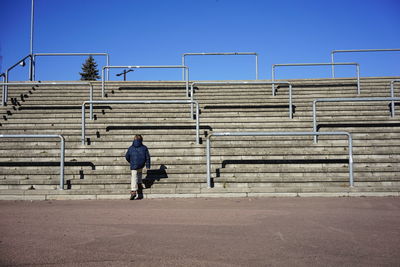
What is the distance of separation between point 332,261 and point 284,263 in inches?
17.0

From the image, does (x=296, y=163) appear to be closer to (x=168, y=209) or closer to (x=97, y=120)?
(x=168, y=209)

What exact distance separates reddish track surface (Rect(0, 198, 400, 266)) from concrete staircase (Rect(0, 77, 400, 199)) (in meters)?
0.95

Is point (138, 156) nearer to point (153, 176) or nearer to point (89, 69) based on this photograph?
point (153, 176)

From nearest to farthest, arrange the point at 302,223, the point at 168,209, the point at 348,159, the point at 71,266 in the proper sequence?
the point at 71,266
the point at 302,223
the point at 168,209
the point at 348,159

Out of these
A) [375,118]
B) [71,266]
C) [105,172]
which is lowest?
[71,266]

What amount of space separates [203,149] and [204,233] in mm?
4375

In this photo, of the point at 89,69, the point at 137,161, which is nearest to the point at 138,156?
the point at 137,161

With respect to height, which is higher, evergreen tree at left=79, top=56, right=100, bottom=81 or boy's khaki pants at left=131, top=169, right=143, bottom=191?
evergreen tree at left=79, top=56, right=100, bottom=81

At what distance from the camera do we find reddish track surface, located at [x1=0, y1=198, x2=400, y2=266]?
10.6ft

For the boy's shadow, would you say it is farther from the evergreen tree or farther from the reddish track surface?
the evergreen tree

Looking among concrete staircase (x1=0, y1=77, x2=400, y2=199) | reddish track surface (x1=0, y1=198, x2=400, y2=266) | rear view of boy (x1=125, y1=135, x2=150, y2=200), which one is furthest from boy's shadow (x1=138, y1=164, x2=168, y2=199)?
reddish track surface (x1=0, y1=198, x2=400, y2=266)

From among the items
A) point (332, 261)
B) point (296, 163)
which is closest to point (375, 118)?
point (296, 163)

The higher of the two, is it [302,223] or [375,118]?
[375,118]

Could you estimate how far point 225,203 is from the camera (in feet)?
20.6
